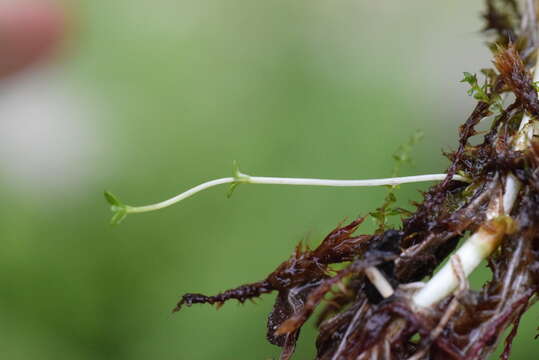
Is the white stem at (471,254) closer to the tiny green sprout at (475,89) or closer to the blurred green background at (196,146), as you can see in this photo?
the tiny green sprout at (475,89)

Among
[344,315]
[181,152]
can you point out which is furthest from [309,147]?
[344,315]

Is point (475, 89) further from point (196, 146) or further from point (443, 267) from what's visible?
point (196, 146)

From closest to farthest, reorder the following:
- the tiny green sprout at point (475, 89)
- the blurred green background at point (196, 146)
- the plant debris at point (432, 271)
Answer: the plant debris at point (432, 271)
the tiny green sprout at point (475, 89)
the blurred green background at point (196, 146)

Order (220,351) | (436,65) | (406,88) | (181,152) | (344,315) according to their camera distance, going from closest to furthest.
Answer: (344,315) < (220,351) < (181,152) < (406,88) < (436,65)

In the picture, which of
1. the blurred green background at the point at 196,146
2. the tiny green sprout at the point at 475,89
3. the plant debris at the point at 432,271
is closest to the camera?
the plant debris at the point at 432,271

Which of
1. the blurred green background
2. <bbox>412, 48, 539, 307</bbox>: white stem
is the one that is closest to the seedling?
<bbox>412, 48, 539, 307</bbox>: white stem

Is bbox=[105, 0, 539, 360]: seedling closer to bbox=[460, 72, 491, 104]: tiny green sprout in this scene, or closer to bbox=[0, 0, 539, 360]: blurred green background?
bbox=[460, 72, 491, 104]: tiny green sprout

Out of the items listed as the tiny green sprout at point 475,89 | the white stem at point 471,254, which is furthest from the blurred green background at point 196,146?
the white stem at point 471,254

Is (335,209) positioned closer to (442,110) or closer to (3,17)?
(442,110)

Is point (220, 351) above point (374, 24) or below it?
below
